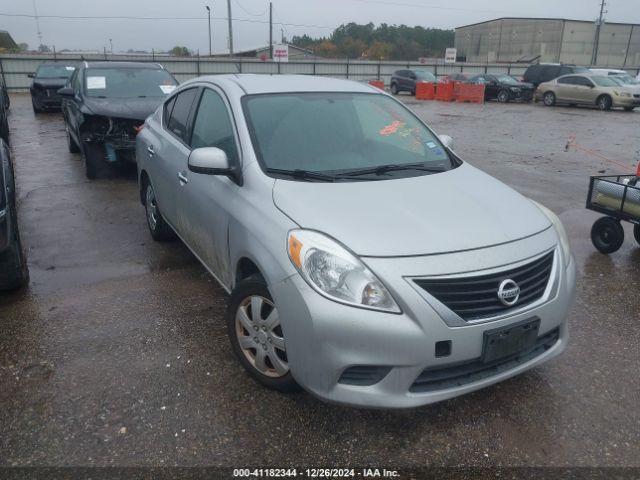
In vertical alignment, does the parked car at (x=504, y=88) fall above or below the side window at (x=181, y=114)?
below

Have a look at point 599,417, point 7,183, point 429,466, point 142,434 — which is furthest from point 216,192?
point 599,417

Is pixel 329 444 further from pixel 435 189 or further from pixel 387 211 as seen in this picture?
pixel 435 189

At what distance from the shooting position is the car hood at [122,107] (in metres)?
7.61

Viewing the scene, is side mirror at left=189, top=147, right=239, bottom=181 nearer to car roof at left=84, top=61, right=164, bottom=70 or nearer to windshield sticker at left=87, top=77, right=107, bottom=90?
windshield sticker at left=87, top=77, right=107, bottom=90

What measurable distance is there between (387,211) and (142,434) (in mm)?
1649

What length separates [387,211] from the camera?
8.95ft

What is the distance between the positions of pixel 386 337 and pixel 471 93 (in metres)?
25.8

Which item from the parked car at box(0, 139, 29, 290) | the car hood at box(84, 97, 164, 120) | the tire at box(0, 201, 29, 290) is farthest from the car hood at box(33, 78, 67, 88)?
the tire at box(0, 201, 29, 290)

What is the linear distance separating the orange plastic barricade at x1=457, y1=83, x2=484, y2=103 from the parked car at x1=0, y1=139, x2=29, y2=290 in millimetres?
24630

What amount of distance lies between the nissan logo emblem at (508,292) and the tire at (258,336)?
3.51 feet

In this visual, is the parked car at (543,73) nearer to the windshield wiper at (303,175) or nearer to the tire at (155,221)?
the tire at (155,221)

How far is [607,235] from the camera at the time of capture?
16.9 ft

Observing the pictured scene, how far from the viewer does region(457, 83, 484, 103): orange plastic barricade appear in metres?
25.7

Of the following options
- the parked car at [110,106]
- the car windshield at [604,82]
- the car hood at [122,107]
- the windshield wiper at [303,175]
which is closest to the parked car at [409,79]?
the car windshield at [604,82]
